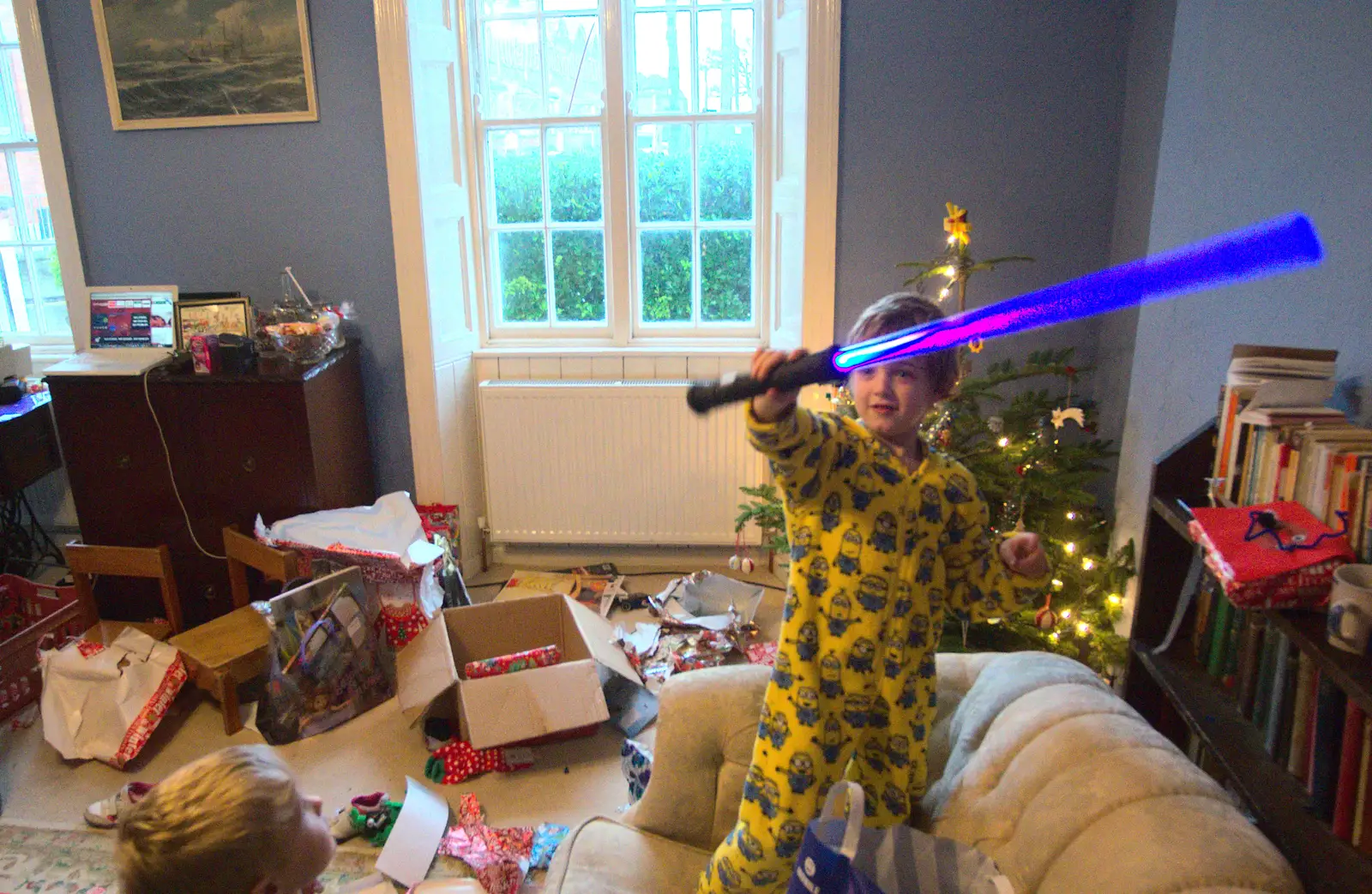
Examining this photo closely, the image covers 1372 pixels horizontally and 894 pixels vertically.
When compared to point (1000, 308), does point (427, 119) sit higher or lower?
higher

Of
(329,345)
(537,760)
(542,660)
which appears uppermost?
(329,345)

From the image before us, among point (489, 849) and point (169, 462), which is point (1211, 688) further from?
point (169, 462)

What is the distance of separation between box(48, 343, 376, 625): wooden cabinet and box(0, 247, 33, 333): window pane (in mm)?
1310

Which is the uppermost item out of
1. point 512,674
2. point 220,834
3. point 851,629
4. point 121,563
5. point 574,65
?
point 574,65

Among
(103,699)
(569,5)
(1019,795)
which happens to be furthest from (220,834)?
(569,5)

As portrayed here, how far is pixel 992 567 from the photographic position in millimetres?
1306

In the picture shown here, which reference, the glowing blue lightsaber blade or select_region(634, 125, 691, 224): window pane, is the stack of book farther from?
select_region(634, 125, 691, 224): window pane

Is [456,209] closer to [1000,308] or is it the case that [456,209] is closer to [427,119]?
[427,119]

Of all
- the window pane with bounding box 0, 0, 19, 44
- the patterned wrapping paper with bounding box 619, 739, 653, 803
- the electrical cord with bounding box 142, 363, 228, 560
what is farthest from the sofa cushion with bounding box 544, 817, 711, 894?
the window pane with bounding box 0, 0, 19, 44

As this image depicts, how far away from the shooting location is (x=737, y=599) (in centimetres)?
308

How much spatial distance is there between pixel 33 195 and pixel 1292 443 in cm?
443

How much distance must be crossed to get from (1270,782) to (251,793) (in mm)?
1438

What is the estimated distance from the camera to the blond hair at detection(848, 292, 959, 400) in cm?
122

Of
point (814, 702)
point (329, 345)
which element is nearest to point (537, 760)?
point (814, 702)
